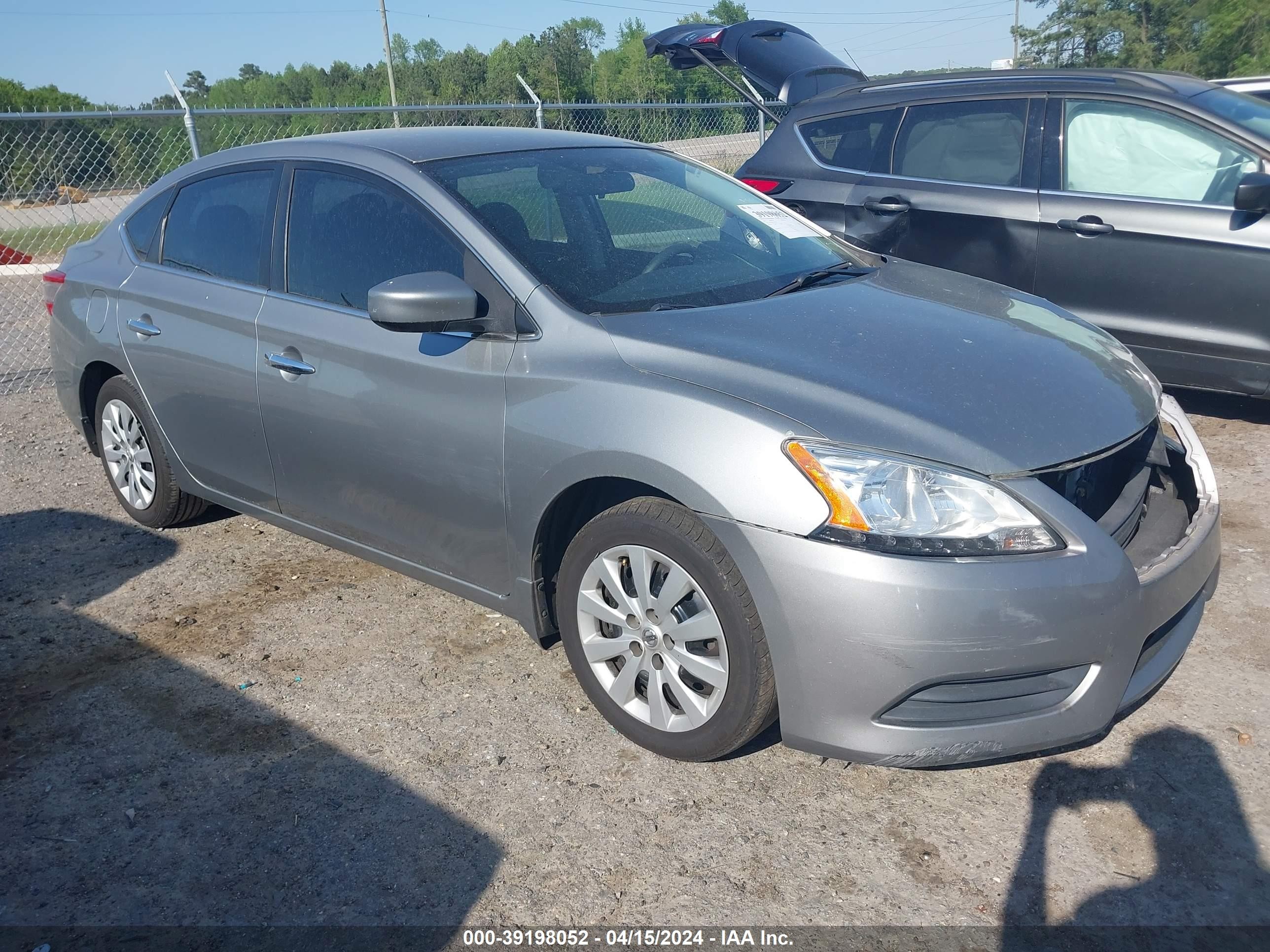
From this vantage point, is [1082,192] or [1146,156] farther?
[1082,192]

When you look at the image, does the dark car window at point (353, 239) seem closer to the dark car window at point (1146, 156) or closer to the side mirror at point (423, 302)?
the side mirror at point (423, 302)

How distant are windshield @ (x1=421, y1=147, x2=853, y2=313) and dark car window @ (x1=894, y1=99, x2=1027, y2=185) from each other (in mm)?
2067

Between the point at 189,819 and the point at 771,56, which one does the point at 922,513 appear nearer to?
the point at 189,819

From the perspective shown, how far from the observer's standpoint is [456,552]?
11.2 feet

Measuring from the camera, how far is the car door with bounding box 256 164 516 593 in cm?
324

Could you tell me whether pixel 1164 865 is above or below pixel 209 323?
below

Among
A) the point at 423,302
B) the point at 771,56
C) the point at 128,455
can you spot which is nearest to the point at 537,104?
the point at 771,56

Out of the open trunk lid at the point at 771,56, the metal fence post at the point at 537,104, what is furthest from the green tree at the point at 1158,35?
the open trunk lid at the point at 771,56

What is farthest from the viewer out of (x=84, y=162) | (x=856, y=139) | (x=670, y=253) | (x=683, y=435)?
(x=84, y=162)

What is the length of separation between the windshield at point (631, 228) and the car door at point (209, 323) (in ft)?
3.01

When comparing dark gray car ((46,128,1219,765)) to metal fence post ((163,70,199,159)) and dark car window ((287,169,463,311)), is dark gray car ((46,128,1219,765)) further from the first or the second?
metal fence post ((163,70,199,159))

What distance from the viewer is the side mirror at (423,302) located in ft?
9.98

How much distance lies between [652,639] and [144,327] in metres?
2.73

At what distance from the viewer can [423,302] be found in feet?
9.96
